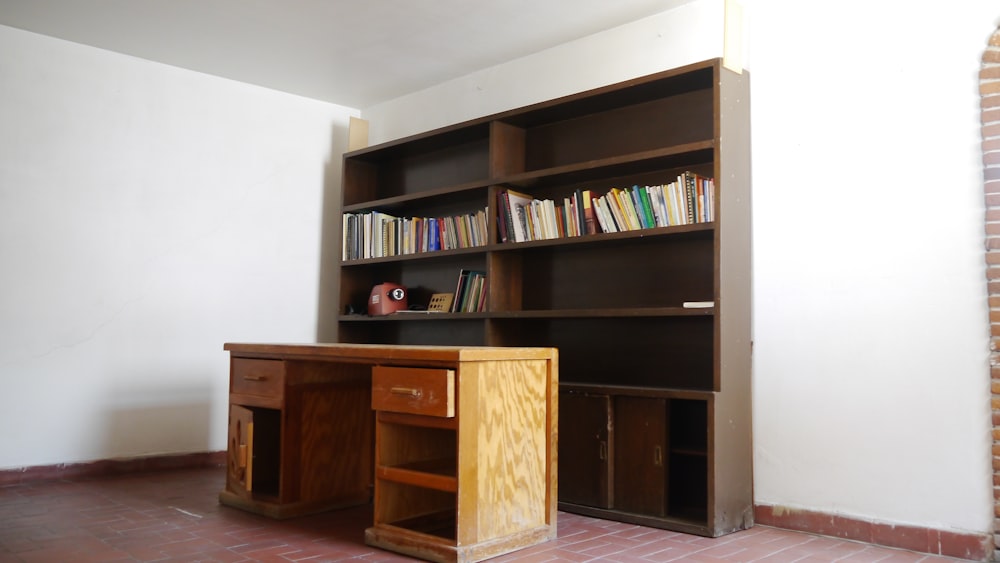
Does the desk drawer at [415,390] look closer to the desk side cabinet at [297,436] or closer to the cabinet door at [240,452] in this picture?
the desk side cabinet at [297,436]

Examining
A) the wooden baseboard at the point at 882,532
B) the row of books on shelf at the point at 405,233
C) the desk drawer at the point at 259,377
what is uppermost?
the row of books on shelf at the point at 405,233

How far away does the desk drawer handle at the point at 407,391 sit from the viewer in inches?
117

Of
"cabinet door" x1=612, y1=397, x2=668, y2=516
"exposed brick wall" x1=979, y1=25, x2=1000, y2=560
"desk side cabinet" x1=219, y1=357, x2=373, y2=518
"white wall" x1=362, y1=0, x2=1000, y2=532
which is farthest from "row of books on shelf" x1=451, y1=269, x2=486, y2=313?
"exposed brick wall" x1=979, y1=25, x2=1000, y2=560

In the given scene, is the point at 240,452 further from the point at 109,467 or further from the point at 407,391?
the point at 109,467

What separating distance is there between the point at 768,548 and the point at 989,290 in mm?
1329

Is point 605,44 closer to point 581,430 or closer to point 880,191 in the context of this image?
point 880,191

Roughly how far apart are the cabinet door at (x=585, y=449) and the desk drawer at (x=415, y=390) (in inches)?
44.5

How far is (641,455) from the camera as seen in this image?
365 cm

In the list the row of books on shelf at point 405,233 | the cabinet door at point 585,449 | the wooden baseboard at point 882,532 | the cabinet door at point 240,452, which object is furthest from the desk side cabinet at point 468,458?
the row of books on shelf at point 405,233

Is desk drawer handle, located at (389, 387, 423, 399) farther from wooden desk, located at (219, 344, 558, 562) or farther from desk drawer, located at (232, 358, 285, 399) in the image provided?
desk drawer, located at (232, 358, 285, 399)

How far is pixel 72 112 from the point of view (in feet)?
15.6

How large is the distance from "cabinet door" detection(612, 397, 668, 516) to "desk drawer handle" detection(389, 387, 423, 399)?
118cm

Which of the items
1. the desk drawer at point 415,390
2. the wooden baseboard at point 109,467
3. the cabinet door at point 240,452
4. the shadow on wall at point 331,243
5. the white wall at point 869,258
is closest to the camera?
the desk drawer at point 415,390

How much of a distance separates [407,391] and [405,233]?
2.34 metres
